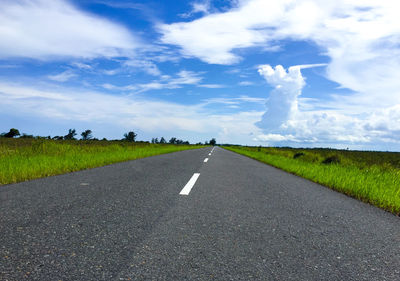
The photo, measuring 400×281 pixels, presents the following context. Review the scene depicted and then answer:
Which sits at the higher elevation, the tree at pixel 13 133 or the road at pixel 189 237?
the tree at pixel 13 133

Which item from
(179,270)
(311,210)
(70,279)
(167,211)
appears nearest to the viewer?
(70,279)

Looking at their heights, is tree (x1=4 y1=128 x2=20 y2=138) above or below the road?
above

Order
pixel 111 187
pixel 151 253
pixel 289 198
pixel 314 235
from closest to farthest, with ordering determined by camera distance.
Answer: pixel 151 253 < pixel 314 235 < pixel 289 198 < pixel 111 187

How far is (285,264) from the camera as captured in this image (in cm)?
247

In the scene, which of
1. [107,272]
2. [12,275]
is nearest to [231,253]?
[107,272]

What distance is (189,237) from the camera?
307 centimetres

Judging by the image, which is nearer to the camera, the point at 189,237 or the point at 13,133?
the point at 189,237

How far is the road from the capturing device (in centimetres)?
229

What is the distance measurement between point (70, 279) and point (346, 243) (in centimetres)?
286

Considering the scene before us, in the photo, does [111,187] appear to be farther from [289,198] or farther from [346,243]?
[346,243]

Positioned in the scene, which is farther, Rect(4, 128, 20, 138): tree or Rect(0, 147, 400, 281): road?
Rect(4, 128, 20, 138): tree

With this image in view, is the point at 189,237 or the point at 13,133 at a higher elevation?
the point at 13,133

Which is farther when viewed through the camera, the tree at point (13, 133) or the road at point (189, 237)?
the tree at point (13, 133)

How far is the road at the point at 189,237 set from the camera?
2295 millimetres
